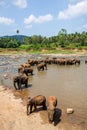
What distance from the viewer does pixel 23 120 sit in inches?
554

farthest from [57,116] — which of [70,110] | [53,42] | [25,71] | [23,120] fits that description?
[53,42]

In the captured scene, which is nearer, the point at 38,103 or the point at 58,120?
the point at 58,120

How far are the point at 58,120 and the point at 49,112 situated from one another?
70cm

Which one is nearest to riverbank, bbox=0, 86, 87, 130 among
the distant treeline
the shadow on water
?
the shadow on water

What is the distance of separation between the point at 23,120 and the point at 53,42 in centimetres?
10168

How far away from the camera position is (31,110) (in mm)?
15227

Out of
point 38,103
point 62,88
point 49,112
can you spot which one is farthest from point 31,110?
point 62,88

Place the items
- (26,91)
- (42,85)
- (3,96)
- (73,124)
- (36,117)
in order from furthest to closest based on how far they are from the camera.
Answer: (42,85), (26,91), (3,96), (36,117), (73,124)

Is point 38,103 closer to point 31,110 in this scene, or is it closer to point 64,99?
point 31,110

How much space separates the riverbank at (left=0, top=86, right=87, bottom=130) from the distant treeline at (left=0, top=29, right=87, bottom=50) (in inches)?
2943

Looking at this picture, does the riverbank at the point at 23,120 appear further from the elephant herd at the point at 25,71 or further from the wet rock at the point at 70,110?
the elephant herd at the point at 25,71

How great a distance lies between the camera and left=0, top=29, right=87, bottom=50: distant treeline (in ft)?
308

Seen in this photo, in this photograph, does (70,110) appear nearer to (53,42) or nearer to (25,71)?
(25,71)

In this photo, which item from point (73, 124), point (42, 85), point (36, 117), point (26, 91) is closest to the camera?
point (73, 124)
